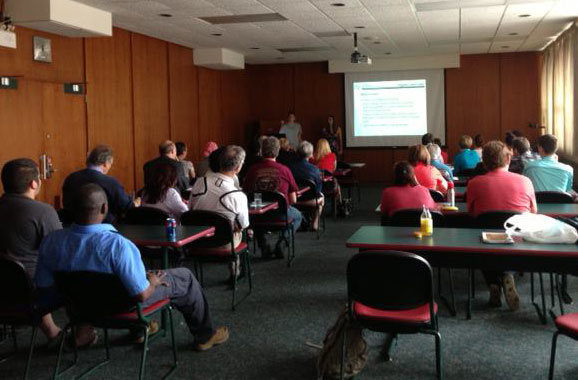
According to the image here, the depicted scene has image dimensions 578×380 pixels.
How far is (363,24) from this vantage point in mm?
9734

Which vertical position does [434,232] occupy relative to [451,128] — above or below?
below

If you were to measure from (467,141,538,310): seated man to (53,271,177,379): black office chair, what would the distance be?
267 centimetres

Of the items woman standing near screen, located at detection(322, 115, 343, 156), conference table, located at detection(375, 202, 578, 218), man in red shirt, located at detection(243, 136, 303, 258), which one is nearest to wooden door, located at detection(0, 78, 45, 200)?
man in red shirt, located at detection(243, 136, 303, 258)

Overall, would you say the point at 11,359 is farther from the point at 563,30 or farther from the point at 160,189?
the point at 563,30

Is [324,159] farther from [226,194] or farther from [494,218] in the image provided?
[494,218]

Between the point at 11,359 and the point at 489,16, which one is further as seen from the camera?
the point at 489,16

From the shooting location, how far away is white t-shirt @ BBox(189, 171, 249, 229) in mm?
4918

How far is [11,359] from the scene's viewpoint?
3834 millimetres

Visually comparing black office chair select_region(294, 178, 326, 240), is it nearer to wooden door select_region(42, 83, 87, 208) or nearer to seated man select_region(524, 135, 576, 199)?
seated man select_region(524, 135, 576, 199)

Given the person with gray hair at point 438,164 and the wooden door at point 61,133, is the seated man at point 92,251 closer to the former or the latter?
the person with gray hair at point 438,164

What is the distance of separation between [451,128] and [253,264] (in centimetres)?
983

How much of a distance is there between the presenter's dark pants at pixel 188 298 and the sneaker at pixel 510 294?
7.58 ft

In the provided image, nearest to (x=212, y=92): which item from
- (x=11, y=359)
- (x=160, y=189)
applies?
(x=160, y=189)

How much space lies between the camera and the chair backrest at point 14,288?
128 inches
